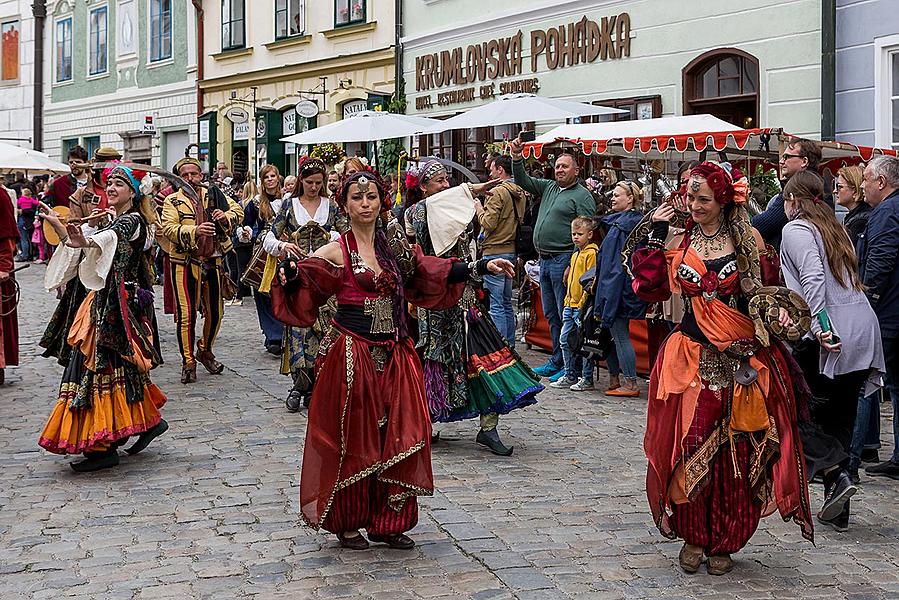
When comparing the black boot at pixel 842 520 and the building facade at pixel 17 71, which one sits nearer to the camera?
the black boot at pixel 842 520

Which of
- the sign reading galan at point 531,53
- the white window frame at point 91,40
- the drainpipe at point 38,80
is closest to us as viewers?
the sign reading galan at point 531,53

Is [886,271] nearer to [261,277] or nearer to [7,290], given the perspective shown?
[261,277]

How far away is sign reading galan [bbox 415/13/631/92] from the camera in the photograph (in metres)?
16.5

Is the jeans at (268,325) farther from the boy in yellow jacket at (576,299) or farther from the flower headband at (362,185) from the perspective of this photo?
the flower headband at (362,185)

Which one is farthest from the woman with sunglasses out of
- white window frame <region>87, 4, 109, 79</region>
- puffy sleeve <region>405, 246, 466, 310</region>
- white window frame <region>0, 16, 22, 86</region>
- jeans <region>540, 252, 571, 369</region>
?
white window frame <region>0, 16, 22, 86</region>

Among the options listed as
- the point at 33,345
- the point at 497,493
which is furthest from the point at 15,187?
the point at 497,493

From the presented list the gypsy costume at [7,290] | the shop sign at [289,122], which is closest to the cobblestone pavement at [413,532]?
the gypsy costume at [7,290]

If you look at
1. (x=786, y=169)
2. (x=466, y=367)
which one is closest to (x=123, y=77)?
(x=466, y=367)

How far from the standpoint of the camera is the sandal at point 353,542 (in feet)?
18.9

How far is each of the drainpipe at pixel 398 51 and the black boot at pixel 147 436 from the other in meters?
14.5

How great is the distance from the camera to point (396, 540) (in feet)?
18.9

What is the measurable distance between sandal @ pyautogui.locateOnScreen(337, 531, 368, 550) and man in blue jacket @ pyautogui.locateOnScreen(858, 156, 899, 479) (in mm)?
3242

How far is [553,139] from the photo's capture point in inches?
469

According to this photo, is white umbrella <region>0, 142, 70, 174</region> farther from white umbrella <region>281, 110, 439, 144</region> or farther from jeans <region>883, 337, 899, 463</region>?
jeans <region>883, 337, 899, 463</region>
